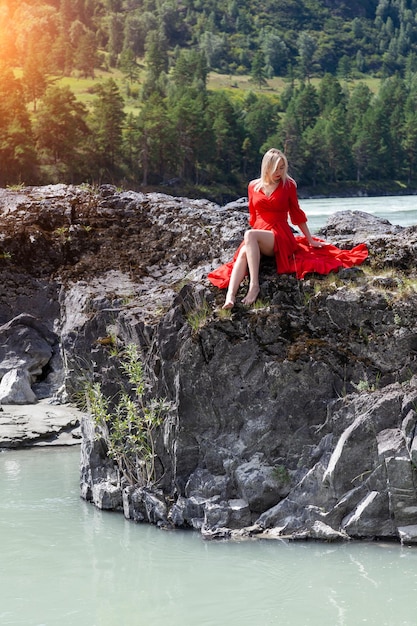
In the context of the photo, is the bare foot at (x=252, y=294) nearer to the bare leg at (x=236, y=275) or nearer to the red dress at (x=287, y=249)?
the bare leg at (x=236, y=275)

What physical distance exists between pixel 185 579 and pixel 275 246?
3.85 metres

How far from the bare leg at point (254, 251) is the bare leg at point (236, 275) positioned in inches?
3.5

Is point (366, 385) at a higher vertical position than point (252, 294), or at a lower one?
lower

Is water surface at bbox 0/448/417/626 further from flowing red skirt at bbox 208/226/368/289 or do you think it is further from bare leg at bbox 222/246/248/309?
flowing red skirt at bbox 208/226/368/289

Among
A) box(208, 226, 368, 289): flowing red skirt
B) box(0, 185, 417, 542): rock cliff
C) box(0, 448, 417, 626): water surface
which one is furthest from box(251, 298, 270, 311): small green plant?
box(0, 448, 417, 626): water surface

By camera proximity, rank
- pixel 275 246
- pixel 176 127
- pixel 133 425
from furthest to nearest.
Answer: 1. pixel 176 127
2. pixel 133 425
3. pixel 275 246

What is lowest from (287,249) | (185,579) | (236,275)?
(185,579)

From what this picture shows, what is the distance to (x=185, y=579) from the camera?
364 inches

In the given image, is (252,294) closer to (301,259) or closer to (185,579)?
(301,259)

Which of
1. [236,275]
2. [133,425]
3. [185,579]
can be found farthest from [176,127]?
[185,579]

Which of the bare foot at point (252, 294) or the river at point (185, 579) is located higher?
the bare foot at point (252, 294)

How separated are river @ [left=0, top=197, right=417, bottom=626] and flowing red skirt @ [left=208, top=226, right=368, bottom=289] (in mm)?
2977

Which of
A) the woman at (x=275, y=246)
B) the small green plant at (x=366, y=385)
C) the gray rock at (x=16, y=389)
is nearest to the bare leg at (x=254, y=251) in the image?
the woman at (x=275, y=246)

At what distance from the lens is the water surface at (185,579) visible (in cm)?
840
